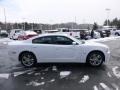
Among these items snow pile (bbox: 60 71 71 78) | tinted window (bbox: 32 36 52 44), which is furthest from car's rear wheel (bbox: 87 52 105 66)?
tinted window (bbox: 32 36 52 44)

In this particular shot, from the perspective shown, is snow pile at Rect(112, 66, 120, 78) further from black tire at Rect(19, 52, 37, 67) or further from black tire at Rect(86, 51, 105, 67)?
black tire at Rect(19, 52, 37, 67)

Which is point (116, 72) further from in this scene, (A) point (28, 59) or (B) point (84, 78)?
(A) point (28, 59)

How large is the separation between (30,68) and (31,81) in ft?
6.99

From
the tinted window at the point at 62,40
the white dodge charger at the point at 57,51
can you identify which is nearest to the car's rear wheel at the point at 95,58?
the white dodge charger at the point at 57,51

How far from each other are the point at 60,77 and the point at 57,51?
1.95m

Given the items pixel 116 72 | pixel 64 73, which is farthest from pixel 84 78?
pixel 116 72

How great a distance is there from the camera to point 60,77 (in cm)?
736

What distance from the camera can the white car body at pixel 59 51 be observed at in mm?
9000

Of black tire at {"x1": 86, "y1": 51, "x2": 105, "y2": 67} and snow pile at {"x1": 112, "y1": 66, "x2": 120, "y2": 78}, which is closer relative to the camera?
snow pile at {"x1": 112, "y1": 66, "x2": 120, "y2": 78}

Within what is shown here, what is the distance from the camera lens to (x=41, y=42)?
934cm

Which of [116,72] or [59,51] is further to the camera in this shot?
[59,51]

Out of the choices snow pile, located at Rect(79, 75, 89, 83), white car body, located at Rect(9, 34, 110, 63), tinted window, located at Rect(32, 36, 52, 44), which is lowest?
snow pile, located at Rect(79, 75, 89, 83)

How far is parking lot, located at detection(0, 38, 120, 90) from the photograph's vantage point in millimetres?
6266

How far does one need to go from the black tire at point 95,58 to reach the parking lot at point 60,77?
0.24m
